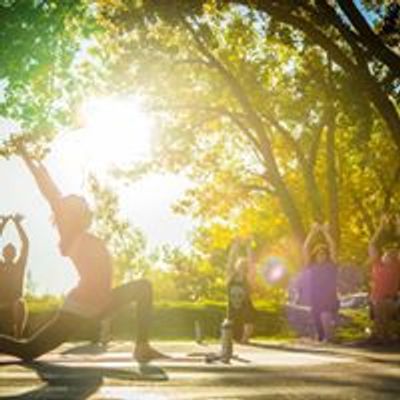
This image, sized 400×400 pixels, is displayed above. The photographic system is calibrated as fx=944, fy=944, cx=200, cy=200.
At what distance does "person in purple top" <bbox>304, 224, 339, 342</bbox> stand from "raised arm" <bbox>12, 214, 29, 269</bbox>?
212 inches

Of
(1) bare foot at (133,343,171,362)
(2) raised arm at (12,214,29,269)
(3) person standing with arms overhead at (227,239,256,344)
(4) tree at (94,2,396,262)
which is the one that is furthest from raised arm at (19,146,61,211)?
(4) tree at (94,2,396,262)

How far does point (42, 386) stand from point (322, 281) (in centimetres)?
1141

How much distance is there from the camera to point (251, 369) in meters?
8.36

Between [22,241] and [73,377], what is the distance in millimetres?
6930

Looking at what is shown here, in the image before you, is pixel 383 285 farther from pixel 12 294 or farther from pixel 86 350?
pixel 12 294

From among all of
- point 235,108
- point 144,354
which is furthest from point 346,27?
point 235,108

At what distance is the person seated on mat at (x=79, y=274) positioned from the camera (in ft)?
26.9

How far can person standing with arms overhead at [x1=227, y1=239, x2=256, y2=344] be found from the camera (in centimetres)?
1723

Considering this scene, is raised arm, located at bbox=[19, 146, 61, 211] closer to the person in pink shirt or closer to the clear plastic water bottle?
the clear plastic water bottle

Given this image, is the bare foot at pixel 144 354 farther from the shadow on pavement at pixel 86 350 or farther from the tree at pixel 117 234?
the tree at pixel 117 234

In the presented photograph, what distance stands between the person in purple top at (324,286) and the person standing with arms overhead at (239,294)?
115 centimetres

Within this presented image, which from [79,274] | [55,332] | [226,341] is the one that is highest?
[79,274]

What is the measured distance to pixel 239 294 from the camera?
690 inches

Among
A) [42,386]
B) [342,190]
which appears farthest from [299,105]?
[42,386]
